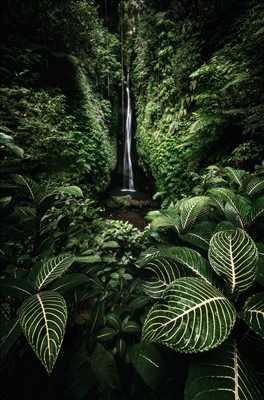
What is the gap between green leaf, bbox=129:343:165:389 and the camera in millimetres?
751

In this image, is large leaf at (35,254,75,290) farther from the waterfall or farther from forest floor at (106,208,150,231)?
the waterfall

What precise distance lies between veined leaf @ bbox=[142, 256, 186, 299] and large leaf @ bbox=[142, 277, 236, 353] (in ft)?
0.41

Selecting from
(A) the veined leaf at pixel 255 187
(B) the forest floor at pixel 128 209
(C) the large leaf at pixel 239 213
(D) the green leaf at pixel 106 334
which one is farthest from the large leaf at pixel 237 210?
(B) the forest floor at pixel 128 209

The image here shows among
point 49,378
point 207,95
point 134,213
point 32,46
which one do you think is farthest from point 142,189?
point 49,378

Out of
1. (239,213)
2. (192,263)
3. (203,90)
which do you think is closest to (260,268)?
(192,263)

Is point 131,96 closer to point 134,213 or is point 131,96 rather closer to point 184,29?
point 184,29

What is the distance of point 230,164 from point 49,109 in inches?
146

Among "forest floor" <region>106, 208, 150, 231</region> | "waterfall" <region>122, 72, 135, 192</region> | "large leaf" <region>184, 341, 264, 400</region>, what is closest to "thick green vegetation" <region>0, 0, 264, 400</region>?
"large leaf" <region>184, 341, 264, 400</region>

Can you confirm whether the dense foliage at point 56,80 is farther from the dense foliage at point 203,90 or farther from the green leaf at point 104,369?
the green leaf at point 104,369

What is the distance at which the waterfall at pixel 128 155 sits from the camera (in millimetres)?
10162

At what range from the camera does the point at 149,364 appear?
0.78 meters

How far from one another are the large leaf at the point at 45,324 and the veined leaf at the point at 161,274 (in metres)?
0.35

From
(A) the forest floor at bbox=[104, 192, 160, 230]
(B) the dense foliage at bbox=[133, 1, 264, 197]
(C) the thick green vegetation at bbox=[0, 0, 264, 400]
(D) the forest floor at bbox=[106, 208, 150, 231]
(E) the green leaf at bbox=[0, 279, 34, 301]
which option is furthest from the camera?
(A) the forest floor at bbox=[104, 192, 160, 230]

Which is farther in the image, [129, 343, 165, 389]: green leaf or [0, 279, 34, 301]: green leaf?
[0, 279, 34, 301]: green leaf
